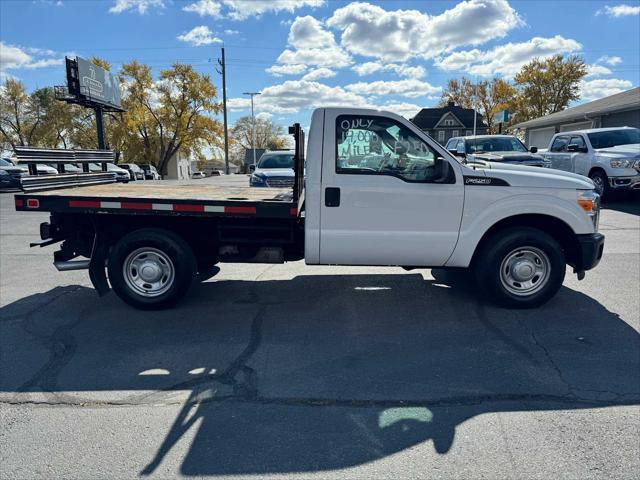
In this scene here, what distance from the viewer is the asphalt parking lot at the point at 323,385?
2.67 metres

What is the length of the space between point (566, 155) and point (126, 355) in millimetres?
14289

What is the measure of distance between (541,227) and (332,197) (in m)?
2.41

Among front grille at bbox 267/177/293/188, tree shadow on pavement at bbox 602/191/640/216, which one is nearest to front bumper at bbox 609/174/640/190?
tree shadow on pavement at bbox 602/191/640/216

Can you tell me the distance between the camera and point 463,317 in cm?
488

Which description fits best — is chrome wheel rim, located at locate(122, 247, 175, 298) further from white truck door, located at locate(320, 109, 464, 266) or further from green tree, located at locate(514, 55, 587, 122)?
green tree, located at locate(514, 55, 587, 122)

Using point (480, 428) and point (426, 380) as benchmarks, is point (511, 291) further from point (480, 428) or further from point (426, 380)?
point (480, 428)

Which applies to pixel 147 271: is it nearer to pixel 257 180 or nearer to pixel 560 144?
pixel 257 180

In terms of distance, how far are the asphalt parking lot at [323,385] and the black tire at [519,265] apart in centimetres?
21

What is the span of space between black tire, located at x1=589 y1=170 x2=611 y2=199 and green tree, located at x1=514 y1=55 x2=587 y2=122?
42.8m

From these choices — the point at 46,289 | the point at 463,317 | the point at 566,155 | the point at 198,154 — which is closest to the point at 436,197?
the point at 463,317

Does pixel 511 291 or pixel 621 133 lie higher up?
pixel 621 133

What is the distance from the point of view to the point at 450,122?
6000cm

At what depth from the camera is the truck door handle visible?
467 cm

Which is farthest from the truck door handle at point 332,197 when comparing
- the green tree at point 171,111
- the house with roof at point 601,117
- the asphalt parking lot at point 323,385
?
the green tree at point 171,111
